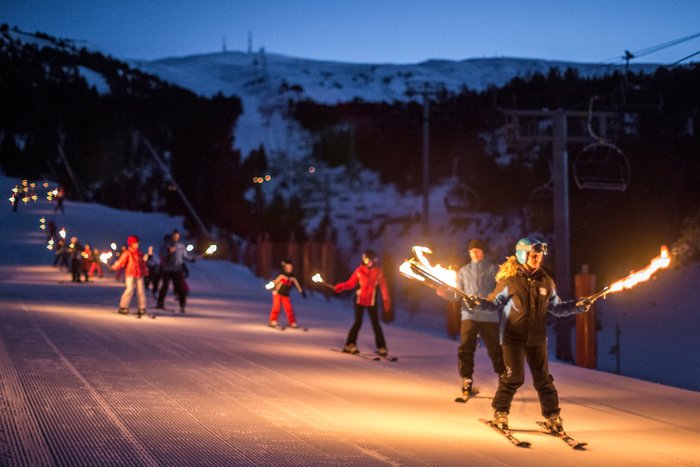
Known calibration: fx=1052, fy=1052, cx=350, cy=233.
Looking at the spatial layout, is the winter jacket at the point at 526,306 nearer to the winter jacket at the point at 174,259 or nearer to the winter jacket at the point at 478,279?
the winter jacket at the point at 478,279

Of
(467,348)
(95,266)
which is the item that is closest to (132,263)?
(467,348)

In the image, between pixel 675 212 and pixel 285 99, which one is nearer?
pixel 675 212

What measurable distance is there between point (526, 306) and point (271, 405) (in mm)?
3309

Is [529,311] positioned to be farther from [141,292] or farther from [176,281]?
[176,281]

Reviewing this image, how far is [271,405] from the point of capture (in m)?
11.6

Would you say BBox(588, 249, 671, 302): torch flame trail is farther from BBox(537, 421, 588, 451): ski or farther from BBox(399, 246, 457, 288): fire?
BBox(399, 246, 457, 288): fire

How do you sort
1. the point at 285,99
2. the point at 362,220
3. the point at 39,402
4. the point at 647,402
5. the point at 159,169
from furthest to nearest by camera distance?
the point at 285,99 → the point at 159,169 → the point at 362,220 → the point at 647,402 → the point at 39,402

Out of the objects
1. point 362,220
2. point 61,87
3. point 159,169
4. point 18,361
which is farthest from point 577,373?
point 61,87

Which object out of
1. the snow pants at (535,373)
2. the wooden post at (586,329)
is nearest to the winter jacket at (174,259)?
the wooden post at (586,329)

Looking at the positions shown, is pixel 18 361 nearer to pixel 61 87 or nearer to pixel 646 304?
pixel 646 304

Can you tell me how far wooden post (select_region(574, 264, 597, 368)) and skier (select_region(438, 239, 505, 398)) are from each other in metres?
5.35

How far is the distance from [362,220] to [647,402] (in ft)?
203

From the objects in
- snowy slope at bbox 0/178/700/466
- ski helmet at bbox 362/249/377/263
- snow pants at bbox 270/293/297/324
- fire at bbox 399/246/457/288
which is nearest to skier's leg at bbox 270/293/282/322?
snow pants at bbox 270/293/297/324

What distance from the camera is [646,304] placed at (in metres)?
37.0
